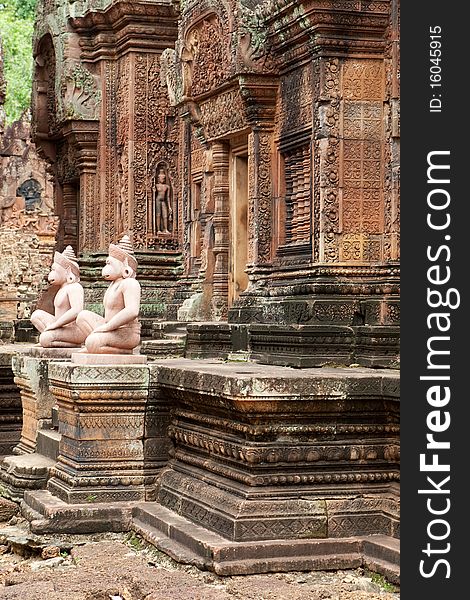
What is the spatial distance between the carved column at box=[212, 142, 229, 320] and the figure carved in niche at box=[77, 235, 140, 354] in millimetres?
2865

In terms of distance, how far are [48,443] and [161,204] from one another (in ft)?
19.8

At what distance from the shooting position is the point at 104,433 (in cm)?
920

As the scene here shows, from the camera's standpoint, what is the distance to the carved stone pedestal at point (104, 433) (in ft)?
29.8

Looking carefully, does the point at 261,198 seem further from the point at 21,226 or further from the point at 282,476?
the point at 21,226

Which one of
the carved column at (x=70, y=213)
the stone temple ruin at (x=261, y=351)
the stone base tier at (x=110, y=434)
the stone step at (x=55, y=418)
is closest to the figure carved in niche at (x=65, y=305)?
the stone temple ruin at (x=261, y=351)

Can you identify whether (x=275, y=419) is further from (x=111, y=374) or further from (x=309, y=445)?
(x=111, y=374)

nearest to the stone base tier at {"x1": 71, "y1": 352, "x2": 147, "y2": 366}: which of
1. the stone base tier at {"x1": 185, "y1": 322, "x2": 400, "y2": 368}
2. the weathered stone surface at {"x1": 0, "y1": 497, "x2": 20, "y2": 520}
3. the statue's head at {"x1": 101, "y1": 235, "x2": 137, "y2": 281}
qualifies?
the statue's head at {"x1": 101, "y1": 235, "x2": 137, "y2": 281}

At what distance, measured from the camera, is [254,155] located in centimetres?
1120

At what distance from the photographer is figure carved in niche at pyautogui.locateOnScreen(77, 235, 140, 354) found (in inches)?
375

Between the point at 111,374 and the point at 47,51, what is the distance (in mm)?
10045

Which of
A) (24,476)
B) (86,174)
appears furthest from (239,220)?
(86,174)

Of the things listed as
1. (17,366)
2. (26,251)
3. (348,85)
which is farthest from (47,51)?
(26,251)

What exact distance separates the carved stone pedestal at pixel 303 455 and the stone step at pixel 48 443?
2.25 meters

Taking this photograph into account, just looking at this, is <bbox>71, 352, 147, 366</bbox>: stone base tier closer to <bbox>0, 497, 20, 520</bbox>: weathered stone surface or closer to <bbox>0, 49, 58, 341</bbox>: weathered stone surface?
<bbox>0, 497, 20, 520</bbox>: weathered stone surface
